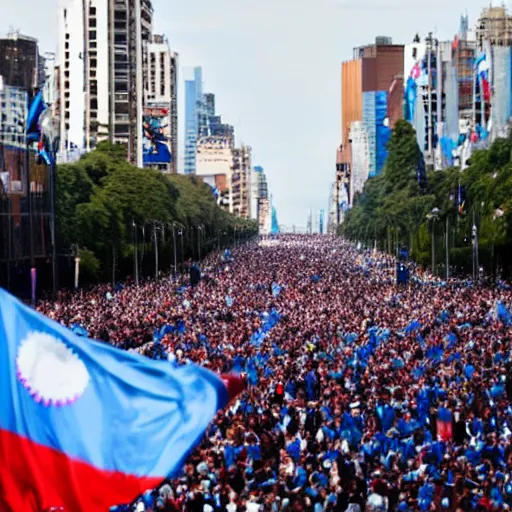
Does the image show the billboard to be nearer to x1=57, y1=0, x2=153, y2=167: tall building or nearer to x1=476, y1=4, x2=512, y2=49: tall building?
x1=57, y1=0, x2=153, y2=167: tall building

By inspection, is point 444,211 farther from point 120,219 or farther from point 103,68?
point 103,68

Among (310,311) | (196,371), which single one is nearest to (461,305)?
(310,311)

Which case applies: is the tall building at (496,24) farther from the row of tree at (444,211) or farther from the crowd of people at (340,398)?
the crowd of people at (340,398)

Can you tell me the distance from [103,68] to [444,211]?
71.4 metres

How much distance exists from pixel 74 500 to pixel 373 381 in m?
18.1

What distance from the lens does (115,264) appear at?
8175 centimetres

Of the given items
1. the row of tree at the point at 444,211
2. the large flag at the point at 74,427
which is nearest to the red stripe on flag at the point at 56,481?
the large flag at the point at 74,427

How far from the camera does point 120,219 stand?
8788 cm

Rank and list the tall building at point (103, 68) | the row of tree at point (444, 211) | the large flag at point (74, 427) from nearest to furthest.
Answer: the large flag at point (74, 427) → the row of tree at point (444, 211) → the tall building at point (103, 68)

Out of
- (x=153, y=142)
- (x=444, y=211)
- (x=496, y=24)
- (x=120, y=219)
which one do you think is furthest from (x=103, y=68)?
(x=444, y=211)

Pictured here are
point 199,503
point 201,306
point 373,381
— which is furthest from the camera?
point 201,306

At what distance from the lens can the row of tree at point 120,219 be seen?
7619 centimetres

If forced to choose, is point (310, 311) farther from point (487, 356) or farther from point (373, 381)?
point (373, 381)

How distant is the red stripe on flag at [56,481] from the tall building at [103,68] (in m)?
145
